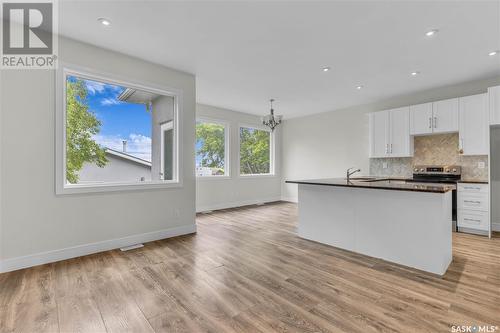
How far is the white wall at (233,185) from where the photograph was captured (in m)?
6.38

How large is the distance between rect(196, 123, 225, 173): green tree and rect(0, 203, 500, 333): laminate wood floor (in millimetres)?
3260

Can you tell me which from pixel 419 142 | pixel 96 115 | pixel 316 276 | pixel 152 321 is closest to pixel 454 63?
pixel 419 142

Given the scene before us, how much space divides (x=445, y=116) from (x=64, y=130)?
6372mm

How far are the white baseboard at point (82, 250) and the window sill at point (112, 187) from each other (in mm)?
715

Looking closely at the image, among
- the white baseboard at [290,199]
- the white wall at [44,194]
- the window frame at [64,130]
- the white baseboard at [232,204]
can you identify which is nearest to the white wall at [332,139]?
the white baseboard at [290,199]

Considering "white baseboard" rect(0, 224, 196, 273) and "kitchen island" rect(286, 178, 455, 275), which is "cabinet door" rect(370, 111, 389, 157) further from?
"white baseboard" rect(0, 224, 196, 273)

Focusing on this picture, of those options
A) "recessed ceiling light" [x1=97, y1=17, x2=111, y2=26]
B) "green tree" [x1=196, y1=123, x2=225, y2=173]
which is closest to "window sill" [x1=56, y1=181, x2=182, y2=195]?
"recessed ceiling light" [x1=97, y1=17, x2=111, y2=26]

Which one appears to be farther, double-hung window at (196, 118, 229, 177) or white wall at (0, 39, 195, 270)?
double-hung window at (196, 118, 229, 177)

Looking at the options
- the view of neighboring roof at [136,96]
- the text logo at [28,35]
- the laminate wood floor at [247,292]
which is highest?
the text logo at [28,35]

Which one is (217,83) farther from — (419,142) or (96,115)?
(419,142)

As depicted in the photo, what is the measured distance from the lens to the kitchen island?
2.73 meters

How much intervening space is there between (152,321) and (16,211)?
2217 millimetres

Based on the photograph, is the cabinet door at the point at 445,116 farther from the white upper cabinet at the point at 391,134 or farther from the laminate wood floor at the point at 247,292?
the laminate wood floor at the point at 247,292

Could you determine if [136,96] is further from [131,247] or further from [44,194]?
[131,247]
